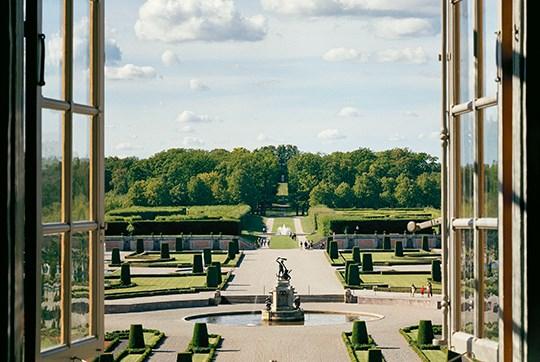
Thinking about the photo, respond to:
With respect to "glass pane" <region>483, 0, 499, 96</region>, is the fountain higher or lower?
lower

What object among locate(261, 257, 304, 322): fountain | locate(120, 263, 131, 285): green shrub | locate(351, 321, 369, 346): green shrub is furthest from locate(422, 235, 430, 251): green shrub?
locate(351, 321, 369, 346): green shrub

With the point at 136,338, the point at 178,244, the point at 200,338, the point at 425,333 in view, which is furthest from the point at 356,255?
the point at 136,338

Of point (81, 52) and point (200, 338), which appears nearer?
point (81, 52)

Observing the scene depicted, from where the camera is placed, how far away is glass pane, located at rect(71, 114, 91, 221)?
326 cm

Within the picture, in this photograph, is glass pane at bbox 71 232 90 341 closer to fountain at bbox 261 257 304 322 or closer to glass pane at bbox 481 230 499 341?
glass pane at bbox 481 230 499 341

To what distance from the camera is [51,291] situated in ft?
10.3

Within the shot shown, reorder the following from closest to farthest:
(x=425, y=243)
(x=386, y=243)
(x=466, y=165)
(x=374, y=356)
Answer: (x=466, y=165)
(x=374, y=356)
(x=425, y=243)
(x=386, y=243)

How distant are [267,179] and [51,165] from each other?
2319 inches

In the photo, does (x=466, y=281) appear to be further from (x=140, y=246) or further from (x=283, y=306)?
(x=140, y=246)

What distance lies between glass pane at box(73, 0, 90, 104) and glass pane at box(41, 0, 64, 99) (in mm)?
79
